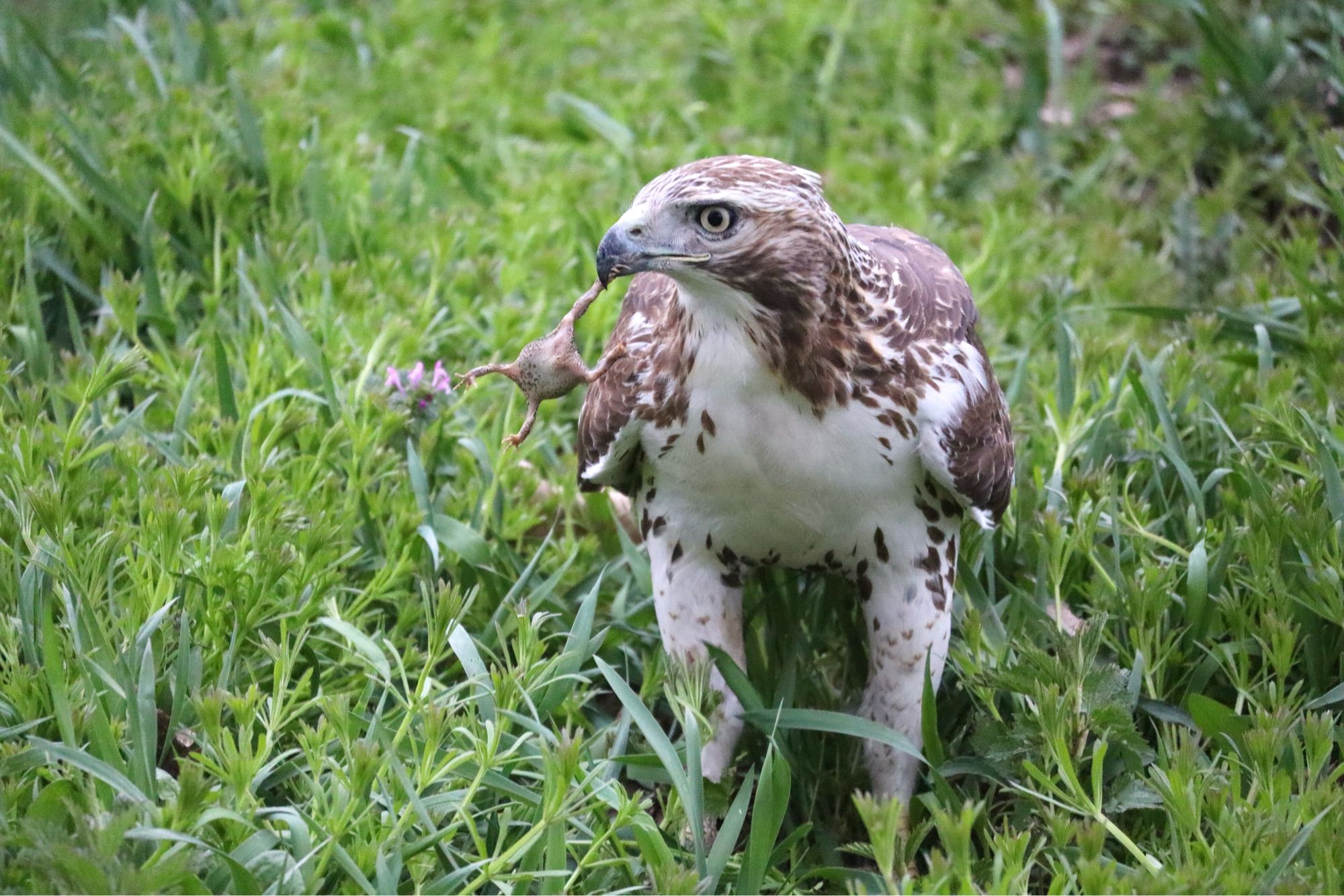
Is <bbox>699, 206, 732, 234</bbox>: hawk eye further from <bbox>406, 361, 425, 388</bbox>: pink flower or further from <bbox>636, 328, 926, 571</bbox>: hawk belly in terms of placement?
<bbox>406, 361, 425, 388</bbox>: pink flower

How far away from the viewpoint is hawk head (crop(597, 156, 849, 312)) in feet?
8.47

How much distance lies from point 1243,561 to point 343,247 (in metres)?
2.87

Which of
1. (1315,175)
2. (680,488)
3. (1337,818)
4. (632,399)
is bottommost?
(1315,175)

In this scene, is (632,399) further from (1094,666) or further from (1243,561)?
(1243,561)

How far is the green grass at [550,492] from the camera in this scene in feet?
8.21

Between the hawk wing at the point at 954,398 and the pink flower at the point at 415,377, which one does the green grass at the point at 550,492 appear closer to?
the pink flower at the point at 415,377

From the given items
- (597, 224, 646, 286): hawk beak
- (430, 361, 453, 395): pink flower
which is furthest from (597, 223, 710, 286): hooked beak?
(430, 361, 453, 395): pink flower

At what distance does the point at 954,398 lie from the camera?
9.21 ft

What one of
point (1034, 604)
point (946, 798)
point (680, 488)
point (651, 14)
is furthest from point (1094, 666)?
point (651, 14)

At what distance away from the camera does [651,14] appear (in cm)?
660

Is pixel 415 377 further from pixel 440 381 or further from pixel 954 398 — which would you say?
pixel 954 398

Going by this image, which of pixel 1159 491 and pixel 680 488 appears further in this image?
pixel 1159 491

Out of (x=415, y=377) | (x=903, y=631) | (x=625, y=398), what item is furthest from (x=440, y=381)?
(x=903, y=631)

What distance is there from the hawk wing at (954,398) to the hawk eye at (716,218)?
43cm
